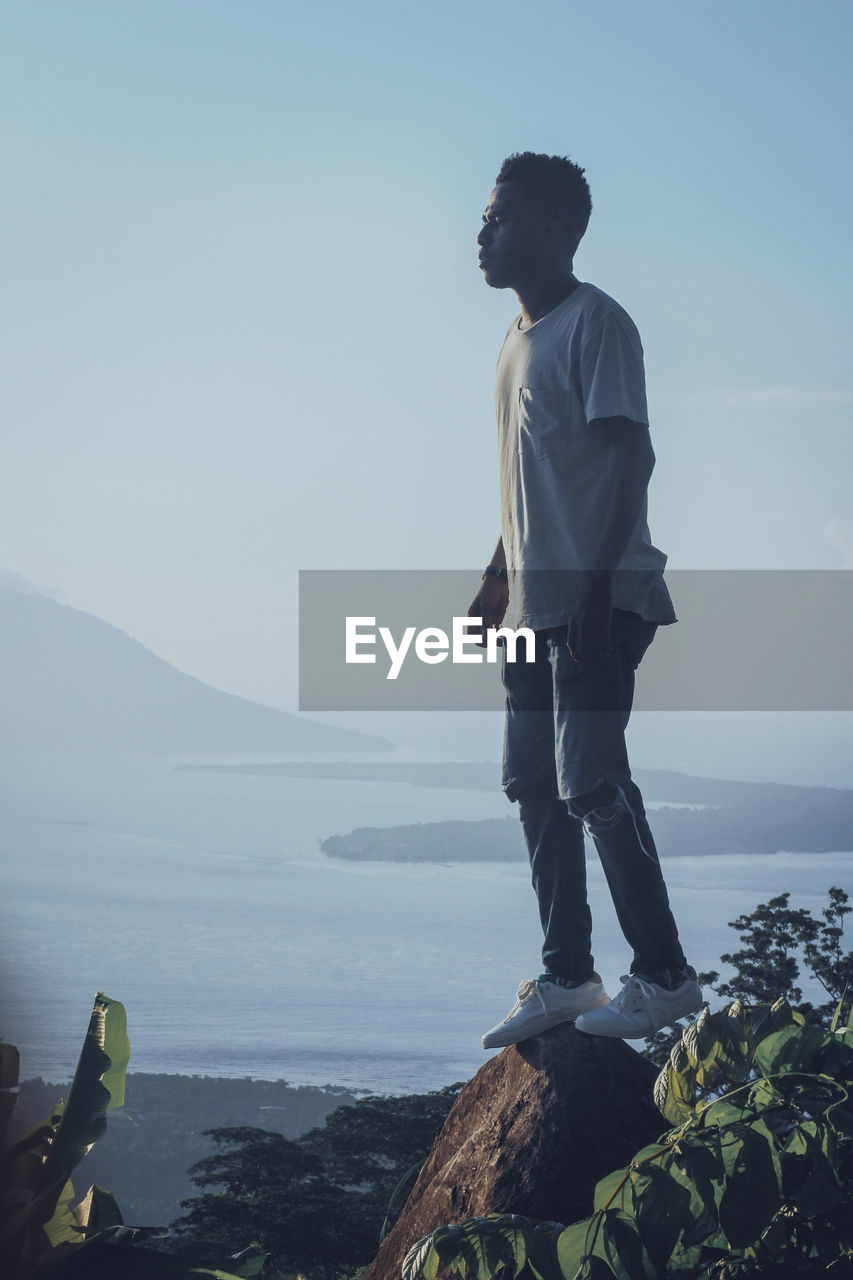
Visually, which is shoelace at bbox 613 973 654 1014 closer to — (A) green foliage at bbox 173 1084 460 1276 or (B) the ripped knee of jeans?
(B) the ripped knee of jeans

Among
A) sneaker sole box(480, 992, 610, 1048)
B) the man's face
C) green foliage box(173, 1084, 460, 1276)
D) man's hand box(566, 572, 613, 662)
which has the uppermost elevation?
the man's face

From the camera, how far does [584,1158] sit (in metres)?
3.45

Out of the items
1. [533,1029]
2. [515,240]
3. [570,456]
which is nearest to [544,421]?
[570,456]

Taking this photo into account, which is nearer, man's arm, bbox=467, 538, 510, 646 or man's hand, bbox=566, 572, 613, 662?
man's hand, bbox=566, 572, 613, 662

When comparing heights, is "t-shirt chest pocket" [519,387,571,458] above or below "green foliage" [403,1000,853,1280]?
above

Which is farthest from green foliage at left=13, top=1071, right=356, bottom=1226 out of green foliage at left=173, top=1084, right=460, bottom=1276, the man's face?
the man's face

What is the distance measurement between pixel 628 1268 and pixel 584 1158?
1003 mm

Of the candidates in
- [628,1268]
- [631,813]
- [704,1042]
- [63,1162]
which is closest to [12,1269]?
[63,1162]

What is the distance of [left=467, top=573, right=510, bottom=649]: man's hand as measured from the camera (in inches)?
164

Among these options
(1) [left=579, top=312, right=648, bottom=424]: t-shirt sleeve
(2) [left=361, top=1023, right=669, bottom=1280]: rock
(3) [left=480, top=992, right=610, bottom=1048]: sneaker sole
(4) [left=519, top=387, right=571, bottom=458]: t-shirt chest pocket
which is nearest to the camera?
(2) [left=361, top=1023, right=669, bottom=1280]: rock

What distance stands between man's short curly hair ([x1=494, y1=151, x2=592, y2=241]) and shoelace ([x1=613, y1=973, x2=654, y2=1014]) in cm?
227

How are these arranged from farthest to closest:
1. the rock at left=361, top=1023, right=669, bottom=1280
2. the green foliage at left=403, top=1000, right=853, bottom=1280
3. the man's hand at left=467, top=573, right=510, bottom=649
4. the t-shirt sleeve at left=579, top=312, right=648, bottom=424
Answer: the man's hand at left=467, top=573, right=510, bottom=649 → the t-shirt sleeve at left=579, top=312, right=648, bottom=424 → the rock at left=361, top=1023, right=669, bottom=1280 → the green foliage at left=403, top=1000, right=853, bottom=1280

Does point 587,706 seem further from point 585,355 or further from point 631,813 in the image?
point 585,355

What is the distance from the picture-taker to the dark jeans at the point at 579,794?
3.56 m
